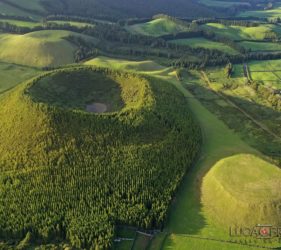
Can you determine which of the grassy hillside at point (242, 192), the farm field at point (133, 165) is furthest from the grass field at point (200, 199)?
the grassy hillside at point (242, 192)

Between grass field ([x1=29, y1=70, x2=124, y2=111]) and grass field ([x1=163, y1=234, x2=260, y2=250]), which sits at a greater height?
grass field ([x1=29, y1=70, x2=124, y2=111])

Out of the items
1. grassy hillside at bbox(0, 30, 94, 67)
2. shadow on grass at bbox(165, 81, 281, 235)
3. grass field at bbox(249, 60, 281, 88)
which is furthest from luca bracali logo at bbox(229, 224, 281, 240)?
grassy hillside at bbox(0, 30, 94, 67)

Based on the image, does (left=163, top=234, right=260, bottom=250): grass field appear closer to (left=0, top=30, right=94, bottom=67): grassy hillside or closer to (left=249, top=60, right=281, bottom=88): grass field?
(left=249, top=60, right=281, bottom=88): grass field

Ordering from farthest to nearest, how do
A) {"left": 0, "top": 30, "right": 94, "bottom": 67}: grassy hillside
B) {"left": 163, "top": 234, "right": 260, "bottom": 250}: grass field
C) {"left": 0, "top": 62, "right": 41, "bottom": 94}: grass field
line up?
1. {"left": 0, "top": 30, "right": 94, "bottom": 67}: grassy hillside
2. {"left": 0, "top": 62, "right": 41, "bottom": 94}: grass field
3. {"left": 163, "top": 234, "right": 260, "bottom": 250}: grass field

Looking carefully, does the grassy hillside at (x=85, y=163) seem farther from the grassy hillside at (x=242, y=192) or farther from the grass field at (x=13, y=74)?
the grass field at (x=13, y=74)

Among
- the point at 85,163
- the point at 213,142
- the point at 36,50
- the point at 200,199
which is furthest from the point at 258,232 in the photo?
the point at 36,50
